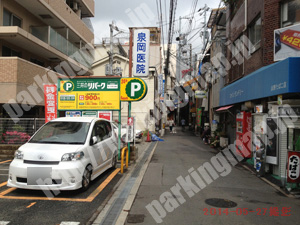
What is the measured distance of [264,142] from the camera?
810 centimetres

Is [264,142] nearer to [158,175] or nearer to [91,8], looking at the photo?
[158,175]

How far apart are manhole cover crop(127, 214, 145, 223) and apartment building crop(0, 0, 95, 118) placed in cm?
984

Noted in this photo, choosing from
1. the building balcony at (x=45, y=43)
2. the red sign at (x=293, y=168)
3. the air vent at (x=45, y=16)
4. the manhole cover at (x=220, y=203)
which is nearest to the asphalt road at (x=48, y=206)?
the manhole cover at (x=220, y=203)

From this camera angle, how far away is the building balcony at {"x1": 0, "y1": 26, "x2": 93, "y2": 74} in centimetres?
1219

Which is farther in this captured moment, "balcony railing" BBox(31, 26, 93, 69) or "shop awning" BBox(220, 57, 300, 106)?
"balcony railing" BBox(31, 26, 93, 69)

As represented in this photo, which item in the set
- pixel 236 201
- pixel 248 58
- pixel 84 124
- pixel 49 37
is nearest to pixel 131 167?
pixel 84 124

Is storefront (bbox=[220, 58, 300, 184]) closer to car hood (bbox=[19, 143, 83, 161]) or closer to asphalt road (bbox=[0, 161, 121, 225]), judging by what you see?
asphalt road (bbox=[0, 161, 121, 225])

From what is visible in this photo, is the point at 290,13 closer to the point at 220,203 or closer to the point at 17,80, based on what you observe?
the point at 220,203

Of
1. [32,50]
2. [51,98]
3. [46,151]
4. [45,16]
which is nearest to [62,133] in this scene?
[46,151]

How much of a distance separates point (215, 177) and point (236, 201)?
7.62 feet

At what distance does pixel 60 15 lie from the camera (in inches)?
639

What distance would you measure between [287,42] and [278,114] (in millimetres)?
2416

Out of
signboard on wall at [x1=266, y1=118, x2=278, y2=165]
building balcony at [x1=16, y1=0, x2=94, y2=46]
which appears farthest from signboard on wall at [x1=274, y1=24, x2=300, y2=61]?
building balcony at [x1=16, y1=0, x2=94, y2=46]

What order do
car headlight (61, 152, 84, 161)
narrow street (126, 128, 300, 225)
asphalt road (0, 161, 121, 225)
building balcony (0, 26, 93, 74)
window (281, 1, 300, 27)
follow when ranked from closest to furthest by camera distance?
asphalt road (0, 161, 121, 225) < narrow street (126, 128, 300, 225) < car headlight (61, 152, 84, 161) < window (281, 1, 300, 27) < building balcony (0, 26, 93, 74)
